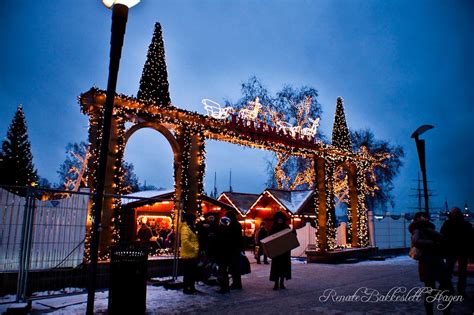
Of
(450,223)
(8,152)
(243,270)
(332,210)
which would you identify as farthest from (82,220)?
(8,152)

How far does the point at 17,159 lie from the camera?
36.8 m

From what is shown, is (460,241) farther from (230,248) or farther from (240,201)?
(240,201)

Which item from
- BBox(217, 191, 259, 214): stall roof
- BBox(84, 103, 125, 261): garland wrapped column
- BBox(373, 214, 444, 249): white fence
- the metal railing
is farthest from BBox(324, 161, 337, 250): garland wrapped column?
the metal railing

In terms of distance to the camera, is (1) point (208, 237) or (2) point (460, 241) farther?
(1) point (208, 237)

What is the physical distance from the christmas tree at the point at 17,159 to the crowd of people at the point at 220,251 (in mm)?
30643

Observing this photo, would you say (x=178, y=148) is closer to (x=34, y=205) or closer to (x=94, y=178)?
(x=94, y=178)

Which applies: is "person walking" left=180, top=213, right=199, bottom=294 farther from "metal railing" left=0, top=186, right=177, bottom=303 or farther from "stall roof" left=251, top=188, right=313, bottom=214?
"stall roof" left=251, top=188, right=313, bottom=214

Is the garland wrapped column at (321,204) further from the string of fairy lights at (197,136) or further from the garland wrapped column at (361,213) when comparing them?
the garland wrapped column at (361,213)

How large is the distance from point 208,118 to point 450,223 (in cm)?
841

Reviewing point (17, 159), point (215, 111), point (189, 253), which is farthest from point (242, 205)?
point (17, 159)

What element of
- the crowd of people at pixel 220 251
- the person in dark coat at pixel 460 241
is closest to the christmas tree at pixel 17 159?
the crowd of people at pixel 220 251

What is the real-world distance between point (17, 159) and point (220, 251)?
117ft

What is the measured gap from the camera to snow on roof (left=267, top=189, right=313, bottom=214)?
2398cm

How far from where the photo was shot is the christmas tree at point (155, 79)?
12.1 meters
